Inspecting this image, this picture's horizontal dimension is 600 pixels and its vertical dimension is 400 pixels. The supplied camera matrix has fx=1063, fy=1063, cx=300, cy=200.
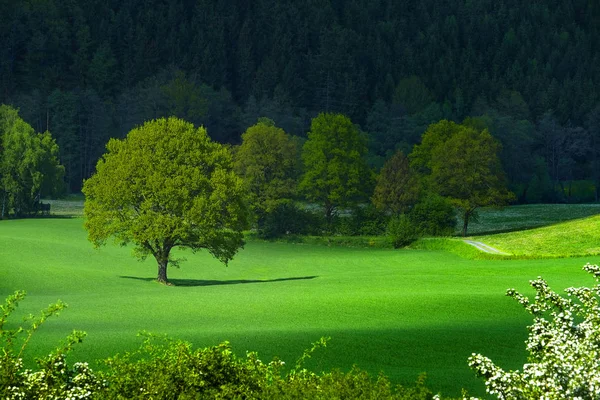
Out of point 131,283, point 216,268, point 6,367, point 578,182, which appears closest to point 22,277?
point 131,283

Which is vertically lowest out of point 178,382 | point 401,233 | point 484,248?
point 484,248

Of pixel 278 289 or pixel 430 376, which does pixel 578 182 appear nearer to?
pixel 278 289

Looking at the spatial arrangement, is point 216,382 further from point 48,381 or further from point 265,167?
point 265,167

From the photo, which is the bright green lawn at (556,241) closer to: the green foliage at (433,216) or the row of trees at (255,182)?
the green foliage at (433,216)

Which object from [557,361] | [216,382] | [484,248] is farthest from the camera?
[484,248]

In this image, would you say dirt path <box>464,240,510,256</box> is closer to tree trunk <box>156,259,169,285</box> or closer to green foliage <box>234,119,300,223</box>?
green foliage <box>234,119,300,223</box>

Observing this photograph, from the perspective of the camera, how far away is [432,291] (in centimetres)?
5181

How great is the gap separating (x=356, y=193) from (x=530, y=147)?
92.8m

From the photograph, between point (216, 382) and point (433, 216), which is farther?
point (433, 216)

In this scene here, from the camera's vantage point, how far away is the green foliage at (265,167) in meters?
102

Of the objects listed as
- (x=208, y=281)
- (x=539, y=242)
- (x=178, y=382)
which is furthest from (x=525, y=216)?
(x=178, y=382)

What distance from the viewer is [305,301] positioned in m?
48.3

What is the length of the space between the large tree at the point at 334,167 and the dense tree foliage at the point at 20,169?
91.6 ft

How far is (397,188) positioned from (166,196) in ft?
140
